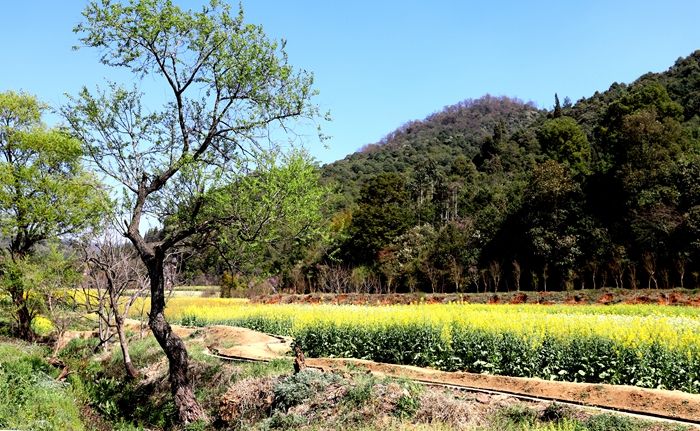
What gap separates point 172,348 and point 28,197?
14741 mm

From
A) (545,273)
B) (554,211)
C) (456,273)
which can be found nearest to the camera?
(545,273)

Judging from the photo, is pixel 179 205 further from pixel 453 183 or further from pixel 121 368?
Result: pixel 453 183

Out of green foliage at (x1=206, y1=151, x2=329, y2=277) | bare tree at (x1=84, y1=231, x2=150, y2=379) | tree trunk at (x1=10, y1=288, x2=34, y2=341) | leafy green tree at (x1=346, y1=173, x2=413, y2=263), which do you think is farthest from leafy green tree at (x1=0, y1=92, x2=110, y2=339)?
leafy green tree at (x1=346, y1=173, x2=413, y2=263)

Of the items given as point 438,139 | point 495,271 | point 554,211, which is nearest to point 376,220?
point 495,271

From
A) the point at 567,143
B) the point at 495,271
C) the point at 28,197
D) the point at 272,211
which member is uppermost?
the point at 567,143

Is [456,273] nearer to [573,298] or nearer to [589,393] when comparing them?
[573,298]

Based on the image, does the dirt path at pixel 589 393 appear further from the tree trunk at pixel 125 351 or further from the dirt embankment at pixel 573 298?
the dirt embankment at pixel 573 298

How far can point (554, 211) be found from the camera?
35375 millimetres

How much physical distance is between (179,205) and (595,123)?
52.3 metres

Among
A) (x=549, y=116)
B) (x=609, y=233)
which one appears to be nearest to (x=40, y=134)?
(x=609, y=233)

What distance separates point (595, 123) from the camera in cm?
5434

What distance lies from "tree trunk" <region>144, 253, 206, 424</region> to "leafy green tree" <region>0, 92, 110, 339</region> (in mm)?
9564

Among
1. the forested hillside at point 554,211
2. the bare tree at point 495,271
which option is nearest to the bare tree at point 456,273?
the forested hillside at point 554,211

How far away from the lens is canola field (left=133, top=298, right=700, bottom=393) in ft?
31.6
